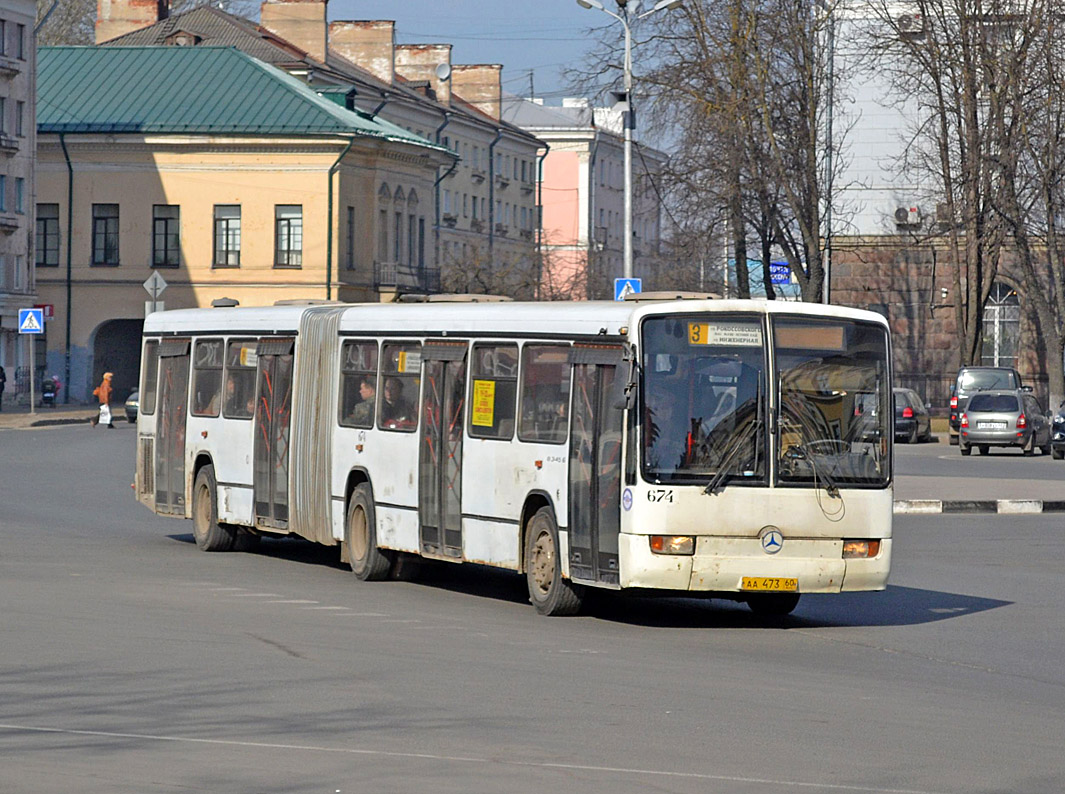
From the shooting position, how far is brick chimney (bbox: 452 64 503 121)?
106 meters

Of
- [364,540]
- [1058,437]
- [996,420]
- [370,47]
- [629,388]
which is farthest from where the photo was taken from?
[370,47]

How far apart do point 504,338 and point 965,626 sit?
13.8 feet

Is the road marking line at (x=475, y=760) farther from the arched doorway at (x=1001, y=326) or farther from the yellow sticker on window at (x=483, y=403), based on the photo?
the arched doorway at (x=1001, y=326)

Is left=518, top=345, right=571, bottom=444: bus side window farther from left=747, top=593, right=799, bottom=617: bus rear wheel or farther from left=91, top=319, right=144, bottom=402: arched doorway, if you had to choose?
left=91, top=319, right=144, bottom=402: arched doorway

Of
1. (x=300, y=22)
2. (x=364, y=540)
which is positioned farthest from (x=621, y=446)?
(x=300, y=22)

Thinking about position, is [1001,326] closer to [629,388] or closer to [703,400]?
[703,400]

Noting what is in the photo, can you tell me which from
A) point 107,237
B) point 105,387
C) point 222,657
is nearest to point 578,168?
point 107,237

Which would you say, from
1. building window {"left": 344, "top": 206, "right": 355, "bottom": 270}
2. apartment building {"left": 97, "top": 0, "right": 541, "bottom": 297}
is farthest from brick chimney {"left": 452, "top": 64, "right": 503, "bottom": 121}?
building window {"left": 344, "top": 206, "right": 355, "bottom": 270}

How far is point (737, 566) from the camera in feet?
44.9

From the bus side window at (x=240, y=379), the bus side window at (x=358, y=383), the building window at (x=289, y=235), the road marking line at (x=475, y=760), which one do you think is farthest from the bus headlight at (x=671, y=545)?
the building window at (x=289, y=235)

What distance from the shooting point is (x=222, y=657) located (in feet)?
37.8

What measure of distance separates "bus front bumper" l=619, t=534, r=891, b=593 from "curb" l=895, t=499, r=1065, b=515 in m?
12.8

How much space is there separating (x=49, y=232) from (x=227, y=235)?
21.6ft

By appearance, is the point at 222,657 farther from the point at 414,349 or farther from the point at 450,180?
the point at 450,180
